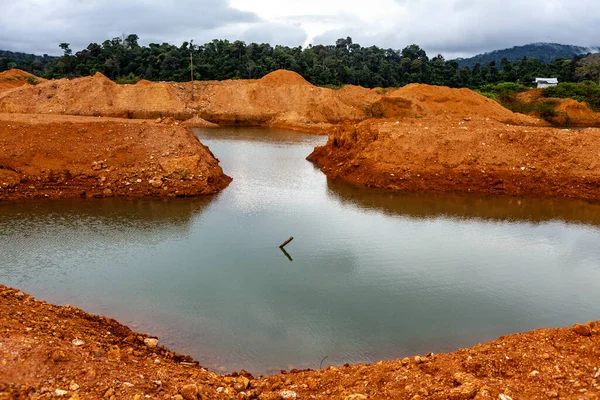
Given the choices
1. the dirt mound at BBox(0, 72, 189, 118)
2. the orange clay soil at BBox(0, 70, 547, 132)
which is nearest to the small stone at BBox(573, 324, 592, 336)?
the orange clay soil at BBox(0, 70, 547, 132)

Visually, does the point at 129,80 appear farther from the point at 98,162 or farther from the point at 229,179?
the point at 229,179

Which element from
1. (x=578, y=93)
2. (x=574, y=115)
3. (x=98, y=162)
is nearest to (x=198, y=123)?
(x=98, y=162)

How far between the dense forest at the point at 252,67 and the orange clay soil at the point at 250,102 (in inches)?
443

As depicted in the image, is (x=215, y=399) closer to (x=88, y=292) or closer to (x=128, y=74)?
(x=88, y=292)

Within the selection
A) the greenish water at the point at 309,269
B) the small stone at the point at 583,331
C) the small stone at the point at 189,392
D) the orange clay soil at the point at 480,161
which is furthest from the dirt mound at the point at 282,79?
the small stone at the point at 189,392

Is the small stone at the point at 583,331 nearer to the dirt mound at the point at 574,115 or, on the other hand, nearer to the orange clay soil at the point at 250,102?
the orange clay soil at the point at 250,102

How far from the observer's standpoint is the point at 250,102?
40781mm

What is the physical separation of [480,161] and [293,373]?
14.2 metres

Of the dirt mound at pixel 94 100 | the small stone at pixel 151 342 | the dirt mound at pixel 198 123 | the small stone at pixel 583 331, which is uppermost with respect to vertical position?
the dirt mound at pixel 94 100

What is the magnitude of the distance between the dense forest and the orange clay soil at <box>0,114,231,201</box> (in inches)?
1384

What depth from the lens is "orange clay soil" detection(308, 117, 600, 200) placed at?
1745cm

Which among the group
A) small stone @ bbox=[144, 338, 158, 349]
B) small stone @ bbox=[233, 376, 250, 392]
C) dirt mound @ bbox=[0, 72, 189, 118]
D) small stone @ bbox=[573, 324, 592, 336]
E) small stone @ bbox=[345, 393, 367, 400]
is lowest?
small stone @ bbox=[144, 338, 158, 349]

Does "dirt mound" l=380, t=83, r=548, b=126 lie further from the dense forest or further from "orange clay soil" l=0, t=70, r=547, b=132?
the dense forest

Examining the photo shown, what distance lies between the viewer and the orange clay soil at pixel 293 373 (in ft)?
16.2
